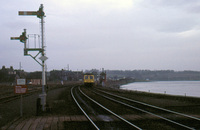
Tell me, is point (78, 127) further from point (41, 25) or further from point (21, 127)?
point (41, 25)

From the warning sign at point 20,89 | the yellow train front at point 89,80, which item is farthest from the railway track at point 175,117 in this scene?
the yellow train front at point 89,80

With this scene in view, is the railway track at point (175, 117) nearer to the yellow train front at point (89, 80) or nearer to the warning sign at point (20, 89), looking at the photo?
the warning sign at point (20, 89)

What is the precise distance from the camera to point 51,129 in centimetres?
866

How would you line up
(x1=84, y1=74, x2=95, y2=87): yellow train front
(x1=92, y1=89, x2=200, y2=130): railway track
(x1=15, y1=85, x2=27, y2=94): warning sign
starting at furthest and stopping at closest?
(x1=84, y1=74, x2=95, y2=87): yellow train front, (x1=15, y1=85, x2=27, y2=94): warning sign, (x1=92, y1=89, x2=200, y2=130): railway track

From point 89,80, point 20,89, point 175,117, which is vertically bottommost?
point 175,117

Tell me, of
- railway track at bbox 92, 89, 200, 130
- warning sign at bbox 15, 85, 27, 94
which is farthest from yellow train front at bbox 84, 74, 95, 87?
warning sign at bbox 15, 85, 27, 94

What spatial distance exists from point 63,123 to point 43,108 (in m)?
4.21

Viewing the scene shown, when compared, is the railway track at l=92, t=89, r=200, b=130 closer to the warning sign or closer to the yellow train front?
the warning sign

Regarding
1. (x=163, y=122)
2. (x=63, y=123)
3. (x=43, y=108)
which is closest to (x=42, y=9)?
(x=43, y=108)

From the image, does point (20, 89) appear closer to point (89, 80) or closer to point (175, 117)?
point (175, 117)

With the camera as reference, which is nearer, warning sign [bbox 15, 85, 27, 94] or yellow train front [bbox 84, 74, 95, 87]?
warning sign [bbox 15, 85, 27, 94]

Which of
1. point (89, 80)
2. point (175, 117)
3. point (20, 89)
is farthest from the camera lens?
point (89, 80)

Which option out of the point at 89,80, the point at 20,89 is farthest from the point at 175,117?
the point at 89,80

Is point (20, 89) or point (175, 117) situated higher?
point (20, 89)
